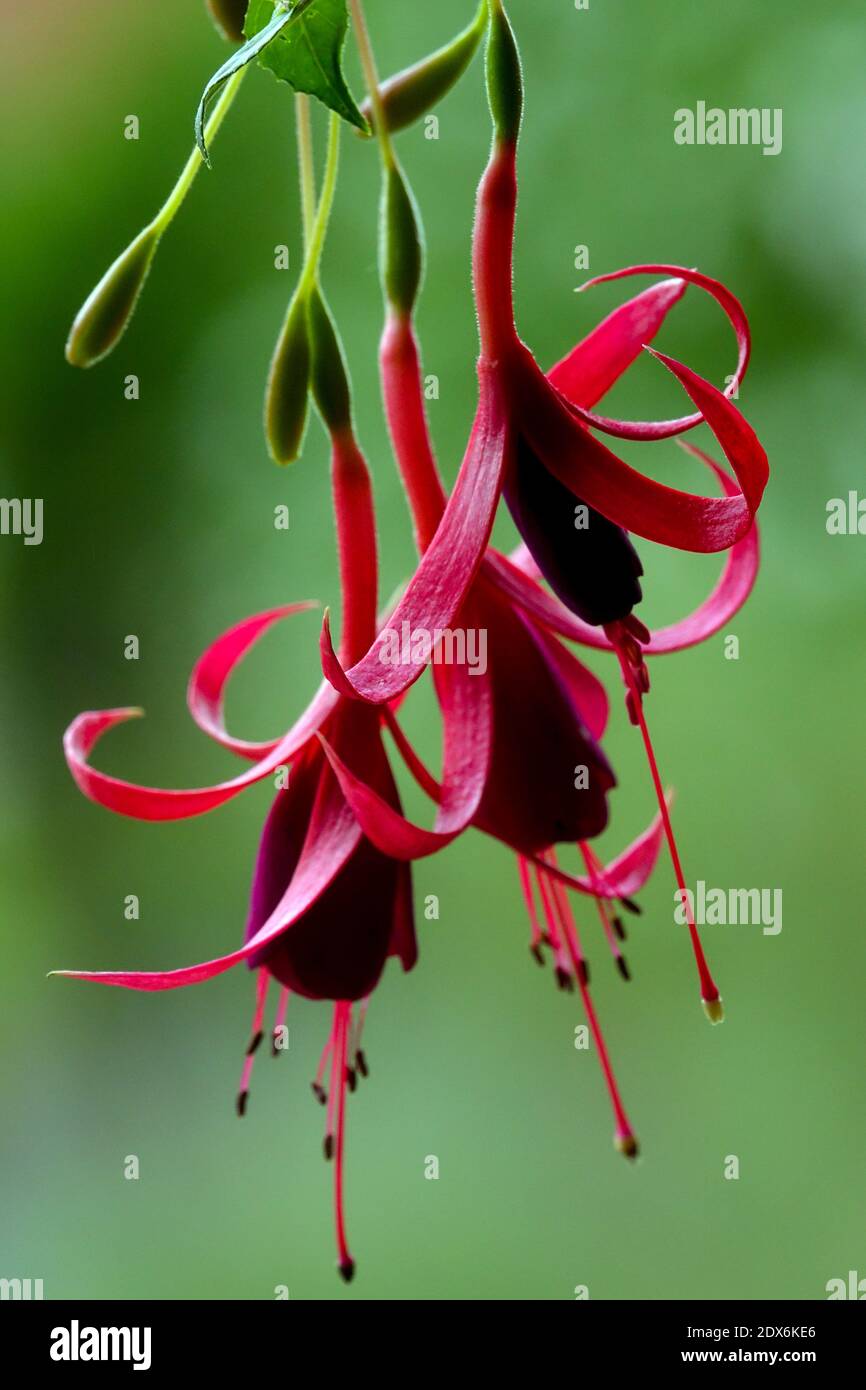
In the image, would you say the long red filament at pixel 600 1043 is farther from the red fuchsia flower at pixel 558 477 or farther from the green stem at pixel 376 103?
the green stem at pixel 376 103

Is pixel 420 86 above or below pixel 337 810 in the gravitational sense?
above

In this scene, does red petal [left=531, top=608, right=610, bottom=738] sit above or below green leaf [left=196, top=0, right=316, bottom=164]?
below

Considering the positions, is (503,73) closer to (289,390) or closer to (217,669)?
(289,390)

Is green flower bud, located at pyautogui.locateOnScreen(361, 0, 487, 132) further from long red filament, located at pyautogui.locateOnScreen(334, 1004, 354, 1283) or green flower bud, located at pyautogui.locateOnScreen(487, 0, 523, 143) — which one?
long red filament, located at pyautogui.locateOnScreen(334, 1004, 354, 1283)

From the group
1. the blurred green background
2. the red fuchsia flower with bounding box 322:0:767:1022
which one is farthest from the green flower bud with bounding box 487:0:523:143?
the blurred green background

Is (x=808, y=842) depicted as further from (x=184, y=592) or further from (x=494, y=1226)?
(x=184, y=592)

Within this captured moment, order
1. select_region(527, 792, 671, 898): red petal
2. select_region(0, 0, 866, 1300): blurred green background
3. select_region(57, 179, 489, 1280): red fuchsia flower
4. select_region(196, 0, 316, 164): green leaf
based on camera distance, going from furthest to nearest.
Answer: select_region(0, 0, 866, 1300): blurred green background → select_region(527, 792, 671, 898): red petal → select_region(57, 179, 489, 1280): red fuchsia flower → select_region(196, 0, 316, 164): green leaf

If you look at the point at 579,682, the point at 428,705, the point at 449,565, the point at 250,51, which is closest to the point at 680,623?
the point at 579,682
